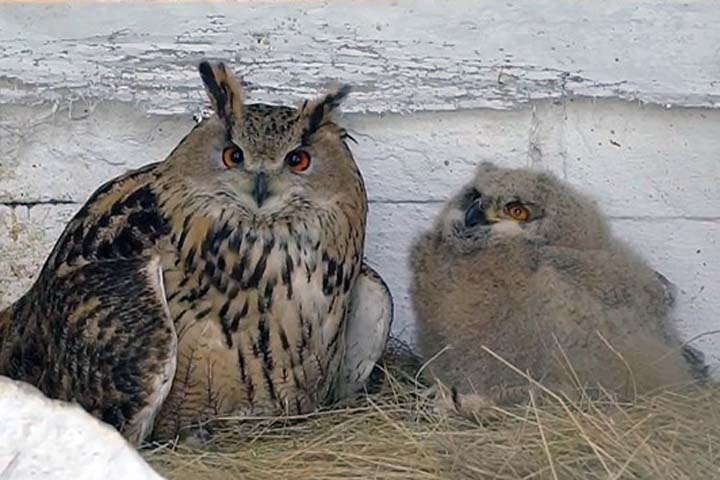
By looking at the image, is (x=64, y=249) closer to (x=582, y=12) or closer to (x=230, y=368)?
(x=230, y=368)

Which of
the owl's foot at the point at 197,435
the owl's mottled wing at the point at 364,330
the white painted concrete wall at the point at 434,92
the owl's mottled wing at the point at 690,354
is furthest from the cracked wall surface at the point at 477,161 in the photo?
the owl's foot at the point at 197,435

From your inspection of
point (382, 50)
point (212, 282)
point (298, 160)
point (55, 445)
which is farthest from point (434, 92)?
point (55, 445)

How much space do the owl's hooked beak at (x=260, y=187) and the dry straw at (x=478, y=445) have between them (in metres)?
0.44

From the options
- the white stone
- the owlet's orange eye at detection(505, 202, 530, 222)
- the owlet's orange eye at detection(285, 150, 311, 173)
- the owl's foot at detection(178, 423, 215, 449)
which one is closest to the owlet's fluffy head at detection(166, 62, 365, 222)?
the owlet's orange eye at detection(285, 150, 311, 173)

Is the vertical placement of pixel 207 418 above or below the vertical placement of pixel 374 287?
below

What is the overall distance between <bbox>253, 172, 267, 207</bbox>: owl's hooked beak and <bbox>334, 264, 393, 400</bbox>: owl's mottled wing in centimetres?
40

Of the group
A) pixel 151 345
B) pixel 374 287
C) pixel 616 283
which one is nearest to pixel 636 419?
pixel 616 283

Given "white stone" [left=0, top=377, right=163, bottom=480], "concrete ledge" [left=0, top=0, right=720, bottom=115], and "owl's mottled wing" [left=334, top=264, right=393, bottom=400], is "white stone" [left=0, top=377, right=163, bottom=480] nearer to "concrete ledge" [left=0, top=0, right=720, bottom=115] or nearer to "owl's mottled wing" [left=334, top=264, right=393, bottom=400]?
"owl's mottled wing" [left=334, top=264, right=393, bottom=400]

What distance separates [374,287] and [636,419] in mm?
671

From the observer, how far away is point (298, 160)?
10.1 feet

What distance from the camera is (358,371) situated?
3.38 m

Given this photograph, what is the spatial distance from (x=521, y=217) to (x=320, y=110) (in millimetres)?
463

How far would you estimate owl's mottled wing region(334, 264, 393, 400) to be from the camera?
3.35 meters

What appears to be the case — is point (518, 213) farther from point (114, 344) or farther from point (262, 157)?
point (114, 344)
